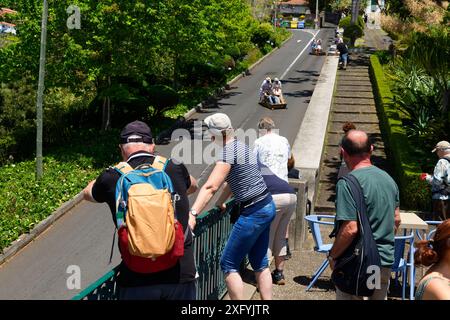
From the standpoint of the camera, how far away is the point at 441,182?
946 centimetres

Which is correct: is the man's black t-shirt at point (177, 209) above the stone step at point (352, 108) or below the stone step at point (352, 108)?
above

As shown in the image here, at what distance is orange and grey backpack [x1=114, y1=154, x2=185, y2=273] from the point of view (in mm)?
3523

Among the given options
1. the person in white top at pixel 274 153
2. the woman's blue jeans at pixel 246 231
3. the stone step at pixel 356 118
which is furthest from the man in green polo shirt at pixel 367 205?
the stone step at pixel 356 118

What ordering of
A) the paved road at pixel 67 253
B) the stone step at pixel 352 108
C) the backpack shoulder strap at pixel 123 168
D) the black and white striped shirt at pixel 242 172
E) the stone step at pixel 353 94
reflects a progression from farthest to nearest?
the stone step at pixel 353 94 → the stone step at pixel 352 108 → the paved road at pixel 67 253 → the black and white striped shirt at pixel 242 172 → the backpack shoulder strap at pixel 123 168

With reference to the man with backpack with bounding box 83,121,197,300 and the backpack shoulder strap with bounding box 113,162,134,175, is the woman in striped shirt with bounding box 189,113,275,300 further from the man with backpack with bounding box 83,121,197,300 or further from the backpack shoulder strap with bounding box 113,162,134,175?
the backpack shoulder strap with bounding box 113,162,134,175

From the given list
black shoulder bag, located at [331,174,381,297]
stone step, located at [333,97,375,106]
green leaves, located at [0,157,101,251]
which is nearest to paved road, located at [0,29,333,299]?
green leaves, located at [0,157,101,251]

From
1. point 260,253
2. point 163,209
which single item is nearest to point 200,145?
point 260,253

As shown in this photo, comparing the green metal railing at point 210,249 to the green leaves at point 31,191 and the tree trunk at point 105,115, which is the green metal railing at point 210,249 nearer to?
the green leaves at point 31,191

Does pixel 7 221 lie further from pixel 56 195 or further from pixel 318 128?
pixel 318 128

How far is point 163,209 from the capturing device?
357cm

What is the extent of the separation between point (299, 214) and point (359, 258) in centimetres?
364

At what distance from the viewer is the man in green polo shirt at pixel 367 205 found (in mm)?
4086

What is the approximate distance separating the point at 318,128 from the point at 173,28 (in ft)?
46.1

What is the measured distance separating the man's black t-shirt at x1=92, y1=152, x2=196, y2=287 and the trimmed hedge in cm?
835
